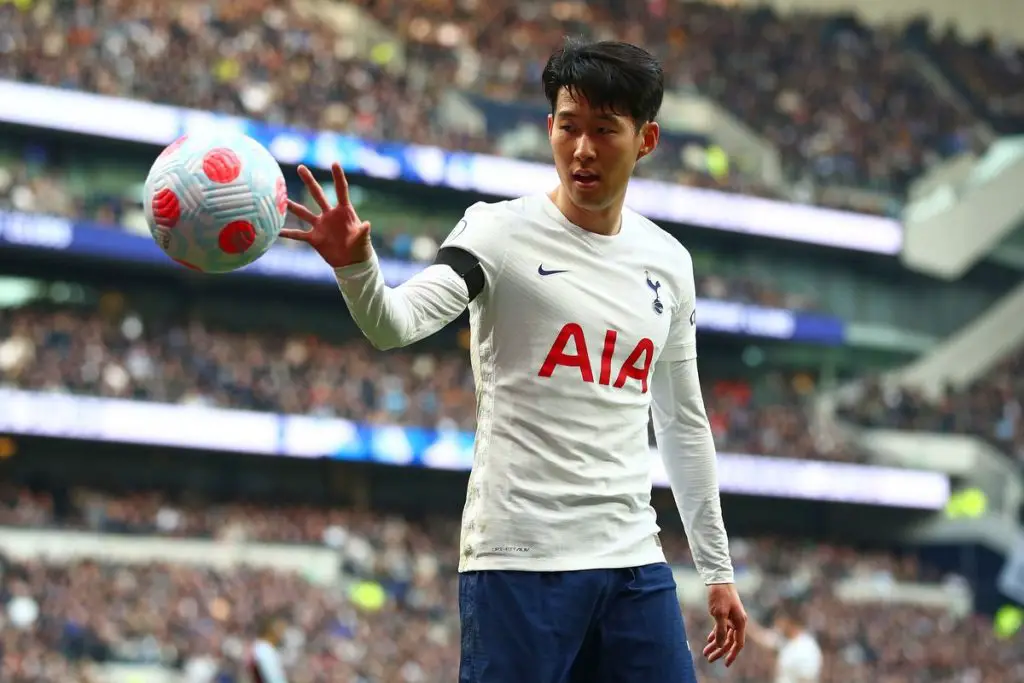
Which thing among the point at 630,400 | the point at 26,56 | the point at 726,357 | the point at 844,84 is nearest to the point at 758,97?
the point at 844,84

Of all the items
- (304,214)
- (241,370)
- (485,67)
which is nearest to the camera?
(304,214)

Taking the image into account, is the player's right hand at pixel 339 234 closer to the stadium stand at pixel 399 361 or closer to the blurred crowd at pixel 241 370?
the stadium stand at pixel 399 361

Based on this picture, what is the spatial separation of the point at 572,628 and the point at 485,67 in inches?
1211

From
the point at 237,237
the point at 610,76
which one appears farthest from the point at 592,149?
the point at 237,237

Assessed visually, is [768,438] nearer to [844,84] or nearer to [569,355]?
[844,84]

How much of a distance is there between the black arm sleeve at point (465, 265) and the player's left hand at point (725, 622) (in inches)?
44.7

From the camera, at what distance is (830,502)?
34781 millimetres

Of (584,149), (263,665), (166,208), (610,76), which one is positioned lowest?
(263,665)

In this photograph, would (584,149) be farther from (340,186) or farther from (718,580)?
(718,580)

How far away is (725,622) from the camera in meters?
4.46

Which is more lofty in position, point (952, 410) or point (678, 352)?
point (678, 352)

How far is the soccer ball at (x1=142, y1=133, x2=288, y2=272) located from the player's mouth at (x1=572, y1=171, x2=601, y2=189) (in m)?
0.76

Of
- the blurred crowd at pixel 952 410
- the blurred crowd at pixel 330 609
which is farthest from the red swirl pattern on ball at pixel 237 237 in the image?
the blurred crowd at pixel 952 410

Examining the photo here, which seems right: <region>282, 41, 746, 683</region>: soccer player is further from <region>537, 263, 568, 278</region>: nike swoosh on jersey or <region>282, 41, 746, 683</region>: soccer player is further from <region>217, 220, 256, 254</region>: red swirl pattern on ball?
<region>217, 220, 256, 254</region>: red swirl pattern on ball
